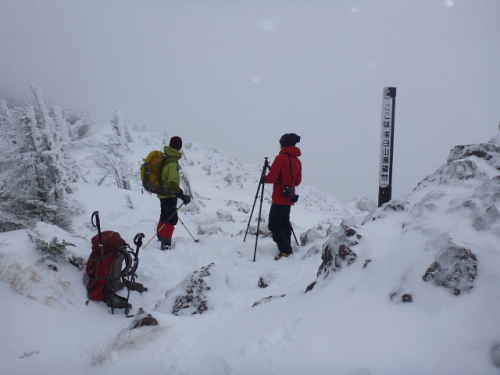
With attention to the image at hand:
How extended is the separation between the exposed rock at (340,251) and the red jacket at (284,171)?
2301 millimetres

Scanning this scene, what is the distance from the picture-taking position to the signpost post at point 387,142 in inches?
218

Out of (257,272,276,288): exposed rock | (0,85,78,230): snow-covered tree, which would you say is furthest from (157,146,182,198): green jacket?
(0,85,78,230): snow-covered tree

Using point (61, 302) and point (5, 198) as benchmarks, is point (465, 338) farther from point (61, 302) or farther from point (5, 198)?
point (5, 198)

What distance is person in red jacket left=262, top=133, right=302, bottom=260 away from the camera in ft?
17.6

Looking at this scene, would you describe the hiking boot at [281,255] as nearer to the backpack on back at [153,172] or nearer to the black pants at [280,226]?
the black pants at [280,226]

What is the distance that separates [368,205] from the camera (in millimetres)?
21906

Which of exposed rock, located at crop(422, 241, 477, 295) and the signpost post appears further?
the signpost post

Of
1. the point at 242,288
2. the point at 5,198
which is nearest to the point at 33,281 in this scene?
the point at 5,198

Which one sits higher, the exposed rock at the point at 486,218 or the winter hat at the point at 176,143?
the winter hat at the point at 176,143

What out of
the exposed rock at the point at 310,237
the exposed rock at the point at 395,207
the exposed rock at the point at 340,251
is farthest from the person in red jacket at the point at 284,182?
the exposed rock at the point at 340,251

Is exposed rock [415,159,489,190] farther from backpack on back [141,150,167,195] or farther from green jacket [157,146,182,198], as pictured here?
backpack on back [141,150,167,195]

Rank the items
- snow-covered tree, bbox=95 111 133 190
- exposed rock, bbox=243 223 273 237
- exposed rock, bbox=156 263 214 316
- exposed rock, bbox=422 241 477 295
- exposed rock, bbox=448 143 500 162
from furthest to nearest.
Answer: snow-covered tree, bbox=95 111 133 190 < exposed rock, bbox=243 223 273 237 < exposed rock, bbox=448 143 500 162 < exposed rock, bbox=156 263 214 316 < exposed rock, bbox=422 241 477 295

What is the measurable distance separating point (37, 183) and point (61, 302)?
29.8 ft

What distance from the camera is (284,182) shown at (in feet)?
17.7
